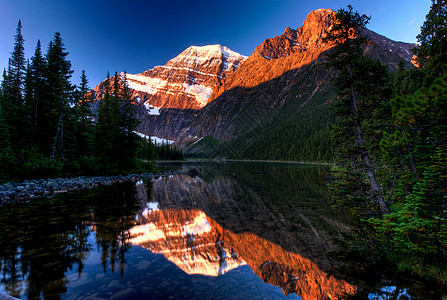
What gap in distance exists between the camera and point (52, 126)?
1341 inches

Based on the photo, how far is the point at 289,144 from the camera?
165 metres

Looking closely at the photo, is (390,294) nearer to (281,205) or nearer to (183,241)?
(183,241)

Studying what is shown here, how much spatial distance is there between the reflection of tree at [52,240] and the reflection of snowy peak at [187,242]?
1.10m

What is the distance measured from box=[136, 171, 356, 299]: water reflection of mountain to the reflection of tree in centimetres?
139

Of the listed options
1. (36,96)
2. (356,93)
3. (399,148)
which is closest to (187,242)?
(399,148)

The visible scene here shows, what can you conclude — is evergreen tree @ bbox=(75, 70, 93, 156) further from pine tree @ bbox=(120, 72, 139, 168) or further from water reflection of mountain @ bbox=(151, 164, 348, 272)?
water reflection of mountain @ bbox=(151, 164, 348, 272)

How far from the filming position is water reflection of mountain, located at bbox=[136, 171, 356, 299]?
24.8 feet

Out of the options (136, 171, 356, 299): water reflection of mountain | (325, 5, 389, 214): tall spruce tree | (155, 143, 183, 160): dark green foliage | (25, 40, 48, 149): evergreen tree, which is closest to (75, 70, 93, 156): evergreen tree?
(25, 40, 48, 149): evergreen tree

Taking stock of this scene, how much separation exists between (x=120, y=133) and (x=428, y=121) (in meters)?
43.8

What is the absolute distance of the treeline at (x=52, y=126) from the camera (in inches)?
1070

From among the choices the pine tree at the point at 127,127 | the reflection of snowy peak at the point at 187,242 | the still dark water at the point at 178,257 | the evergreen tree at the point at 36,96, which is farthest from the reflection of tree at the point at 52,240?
the pine tree at the point at 127,127

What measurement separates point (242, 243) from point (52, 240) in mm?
8558

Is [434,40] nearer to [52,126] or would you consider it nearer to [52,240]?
[52,240]

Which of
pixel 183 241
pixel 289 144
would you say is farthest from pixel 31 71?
pixel 289 144
